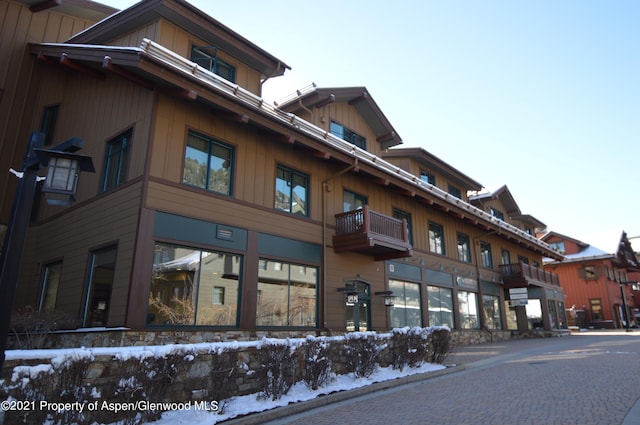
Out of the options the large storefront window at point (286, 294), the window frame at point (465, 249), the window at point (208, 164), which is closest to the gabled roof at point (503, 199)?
the window frame at point (465, 249)

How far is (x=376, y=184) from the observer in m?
19.2

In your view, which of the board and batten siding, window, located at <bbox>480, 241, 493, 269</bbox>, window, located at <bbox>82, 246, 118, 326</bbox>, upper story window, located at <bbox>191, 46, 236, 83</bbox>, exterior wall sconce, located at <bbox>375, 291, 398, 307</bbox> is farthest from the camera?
window, located at <bbox>480, 241, 493, 269</bbox>

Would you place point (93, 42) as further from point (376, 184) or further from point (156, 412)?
point (156, 412)

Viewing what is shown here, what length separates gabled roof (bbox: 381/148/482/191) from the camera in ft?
77.9

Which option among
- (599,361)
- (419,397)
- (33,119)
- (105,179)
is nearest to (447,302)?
(599,361)

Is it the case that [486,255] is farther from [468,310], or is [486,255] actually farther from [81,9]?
[81,9]

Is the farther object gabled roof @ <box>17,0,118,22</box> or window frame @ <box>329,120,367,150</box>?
window frame @ <box>329,120,367,150</box>

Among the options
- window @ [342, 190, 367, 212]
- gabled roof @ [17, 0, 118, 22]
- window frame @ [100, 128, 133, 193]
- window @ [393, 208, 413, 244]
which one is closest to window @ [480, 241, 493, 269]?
window @ [393, 208, 413, 244]

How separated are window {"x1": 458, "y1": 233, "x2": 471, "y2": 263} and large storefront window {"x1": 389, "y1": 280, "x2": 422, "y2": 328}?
532 cm

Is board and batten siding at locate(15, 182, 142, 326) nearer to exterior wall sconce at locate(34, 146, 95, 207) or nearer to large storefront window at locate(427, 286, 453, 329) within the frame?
exterior wall sconce at locate(34, 146, 95, 207)

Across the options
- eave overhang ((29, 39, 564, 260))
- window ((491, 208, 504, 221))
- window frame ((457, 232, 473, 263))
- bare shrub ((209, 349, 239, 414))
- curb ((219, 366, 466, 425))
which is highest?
window ((491, 208, 504, 221))

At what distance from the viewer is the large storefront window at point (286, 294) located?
43.7ft

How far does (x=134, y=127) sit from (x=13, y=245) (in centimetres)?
804

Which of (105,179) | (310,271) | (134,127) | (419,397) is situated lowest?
(419,397)
